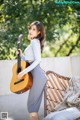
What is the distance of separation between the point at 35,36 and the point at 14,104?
105cm

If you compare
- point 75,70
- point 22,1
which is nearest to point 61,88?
point 75,70

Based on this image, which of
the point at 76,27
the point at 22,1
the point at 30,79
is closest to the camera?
the point at 30,79

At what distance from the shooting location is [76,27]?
5.86m

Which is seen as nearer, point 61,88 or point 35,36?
point 35,36

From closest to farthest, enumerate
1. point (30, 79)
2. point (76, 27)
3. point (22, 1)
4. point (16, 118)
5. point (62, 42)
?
point (30, 79)
point (16, 118)
point (22, 1)
point (76, 27)
point (62, 42)

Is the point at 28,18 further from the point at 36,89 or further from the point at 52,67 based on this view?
the point at 36,89

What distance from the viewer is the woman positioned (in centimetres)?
409

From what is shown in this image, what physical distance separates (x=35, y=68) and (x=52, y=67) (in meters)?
0.77

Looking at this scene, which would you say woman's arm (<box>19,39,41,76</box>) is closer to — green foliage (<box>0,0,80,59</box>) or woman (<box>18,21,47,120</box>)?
woman (<box>18,21,47,120</box>)

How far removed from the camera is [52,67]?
4875 millimetres

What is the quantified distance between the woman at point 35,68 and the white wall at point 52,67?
1.93 feet

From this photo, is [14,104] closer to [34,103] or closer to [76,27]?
[34,103]

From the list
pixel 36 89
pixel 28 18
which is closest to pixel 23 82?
pixel 36 89

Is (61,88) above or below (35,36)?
below
